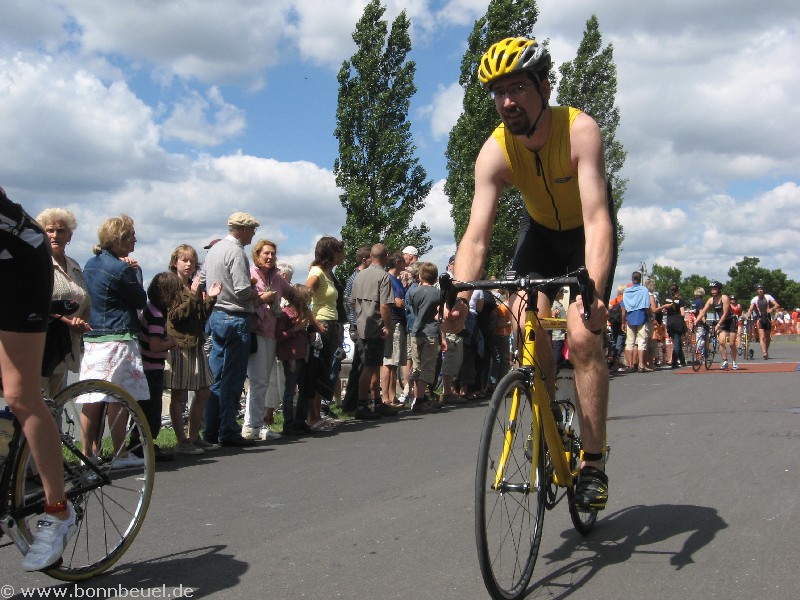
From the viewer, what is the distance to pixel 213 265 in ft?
30.6

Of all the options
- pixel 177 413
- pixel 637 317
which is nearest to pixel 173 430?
pixel 177 413

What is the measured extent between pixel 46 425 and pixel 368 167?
140ft

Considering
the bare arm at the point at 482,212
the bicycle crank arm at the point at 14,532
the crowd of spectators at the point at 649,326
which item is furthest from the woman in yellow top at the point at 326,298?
the crowd of spectators at the point at 649,326

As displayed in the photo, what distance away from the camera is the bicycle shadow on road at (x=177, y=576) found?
4075 mm

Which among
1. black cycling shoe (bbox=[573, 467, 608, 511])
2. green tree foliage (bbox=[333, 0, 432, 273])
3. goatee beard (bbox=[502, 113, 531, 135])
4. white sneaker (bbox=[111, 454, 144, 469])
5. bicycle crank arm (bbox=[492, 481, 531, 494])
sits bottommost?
black cycling shoe (bbox=[573, 467, 608, 511])

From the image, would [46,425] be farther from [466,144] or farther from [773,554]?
[466,144]

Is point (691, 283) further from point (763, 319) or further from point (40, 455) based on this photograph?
point (40, 455)

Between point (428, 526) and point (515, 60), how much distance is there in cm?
267

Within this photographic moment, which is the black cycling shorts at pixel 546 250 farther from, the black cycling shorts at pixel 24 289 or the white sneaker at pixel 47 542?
the white sneaker at pixel 47 542

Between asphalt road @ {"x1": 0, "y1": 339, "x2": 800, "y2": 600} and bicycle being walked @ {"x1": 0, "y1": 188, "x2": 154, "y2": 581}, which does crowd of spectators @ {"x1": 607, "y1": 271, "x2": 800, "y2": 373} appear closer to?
asphalt road @ {"x1": 0, "y1": 339, "x2": 800, "y2": 600}

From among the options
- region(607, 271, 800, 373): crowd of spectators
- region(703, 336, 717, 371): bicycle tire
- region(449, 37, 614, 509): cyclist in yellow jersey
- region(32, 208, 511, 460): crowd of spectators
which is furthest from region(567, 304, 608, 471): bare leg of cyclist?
region(703, 336, 717, 371): bicycle tire

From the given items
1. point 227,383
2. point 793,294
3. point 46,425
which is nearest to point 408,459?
point 227,383

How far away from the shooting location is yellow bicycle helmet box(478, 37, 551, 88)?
14.0ft

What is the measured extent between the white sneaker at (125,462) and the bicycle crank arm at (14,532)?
70 centimetres
